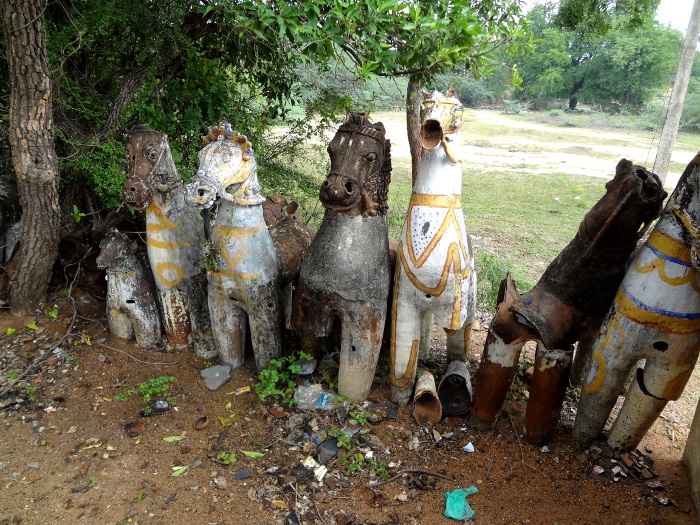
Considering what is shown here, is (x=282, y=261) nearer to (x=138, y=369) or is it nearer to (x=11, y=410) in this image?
(x=138, y=369)

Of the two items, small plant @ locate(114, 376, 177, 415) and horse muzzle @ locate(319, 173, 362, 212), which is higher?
horse muzzle @ locate(319, 173, 362, 212)

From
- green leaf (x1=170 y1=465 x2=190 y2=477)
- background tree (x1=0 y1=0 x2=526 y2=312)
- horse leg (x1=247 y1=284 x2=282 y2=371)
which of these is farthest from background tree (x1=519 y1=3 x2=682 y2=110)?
green leaf (x1=170 y1=465 x2=190 y2=477)

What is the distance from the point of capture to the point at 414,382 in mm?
3055

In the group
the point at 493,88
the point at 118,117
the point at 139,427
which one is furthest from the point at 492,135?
the point at 139,427

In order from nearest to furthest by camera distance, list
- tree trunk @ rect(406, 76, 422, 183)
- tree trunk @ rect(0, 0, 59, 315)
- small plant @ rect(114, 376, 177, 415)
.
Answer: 1. small plant @ rect(114, 376, 177, 415)
2. tree trunk @ rect(0, 0, 59, 315)
3. tree trunk @ rect(406, 76, 422, 183)

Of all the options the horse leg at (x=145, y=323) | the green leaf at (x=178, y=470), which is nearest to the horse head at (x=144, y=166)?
the horse leg at (x=145, y=323)

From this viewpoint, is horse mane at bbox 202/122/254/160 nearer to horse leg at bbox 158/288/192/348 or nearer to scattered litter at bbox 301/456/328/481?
horse leg at bbox 158/288/192/348

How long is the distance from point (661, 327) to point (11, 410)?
3.75 m

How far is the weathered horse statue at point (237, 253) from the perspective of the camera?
8.82 ft

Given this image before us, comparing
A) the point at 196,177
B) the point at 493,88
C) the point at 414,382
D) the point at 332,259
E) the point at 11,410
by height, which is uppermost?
the point at 493,88

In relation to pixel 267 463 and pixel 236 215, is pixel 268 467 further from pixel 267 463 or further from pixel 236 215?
pixel 236 215

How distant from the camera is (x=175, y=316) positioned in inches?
135

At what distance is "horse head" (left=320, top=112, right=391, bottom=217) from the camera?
250 cm

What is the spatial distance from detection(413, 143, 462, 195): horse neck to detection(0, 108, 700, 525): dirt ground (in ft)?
4.67
